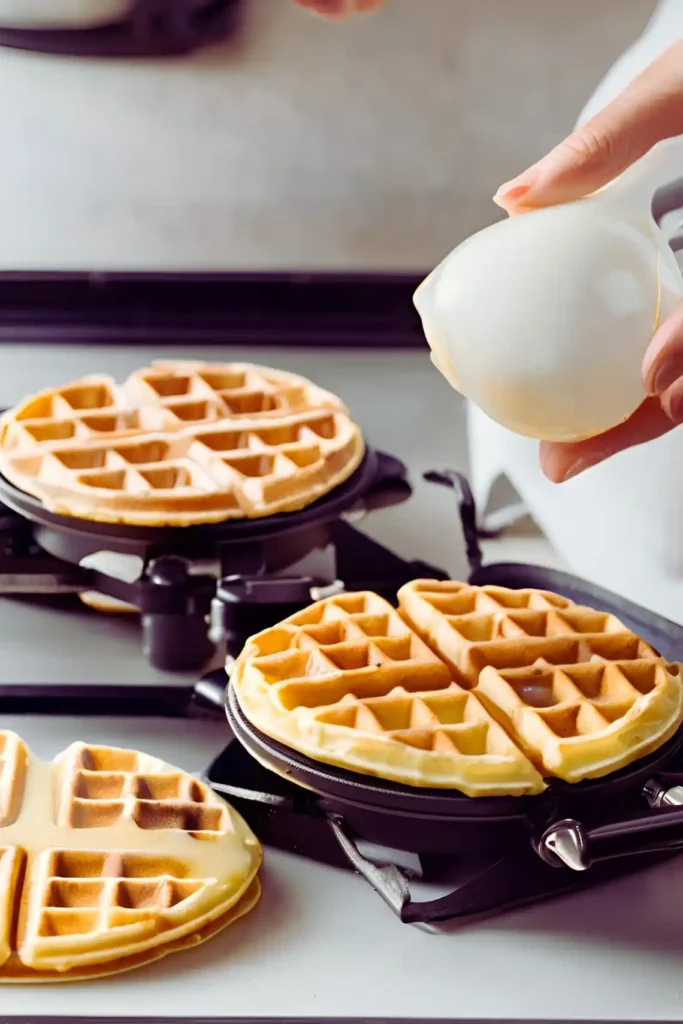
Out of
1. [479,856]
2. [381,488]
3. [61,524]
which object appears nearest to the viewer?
[479,856]

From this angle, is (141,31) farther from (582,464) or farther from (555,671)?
(555,671)

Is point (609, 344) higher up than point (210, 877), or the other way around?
point (609, 344)

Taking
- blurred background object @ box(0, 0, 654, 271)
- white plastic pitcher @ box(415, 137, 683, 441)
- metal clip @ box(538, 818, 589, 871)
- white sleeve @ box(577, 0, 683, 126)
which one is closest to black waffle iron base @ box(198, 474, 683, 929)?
metal clip @ box(538, 818, 589, 871)

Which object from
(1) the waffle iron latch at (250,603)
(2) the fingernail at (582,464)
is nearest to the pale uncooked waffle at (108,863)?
(1) the waffle iron latch at (250,603)

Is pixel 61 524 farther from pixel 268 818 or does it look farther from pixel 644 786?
pixel 644 786

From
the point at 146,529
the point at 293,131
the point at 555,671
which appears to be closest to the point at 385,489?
the point at 146,529

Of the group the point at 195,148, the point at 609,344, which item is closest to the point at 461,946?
the point at 609,344

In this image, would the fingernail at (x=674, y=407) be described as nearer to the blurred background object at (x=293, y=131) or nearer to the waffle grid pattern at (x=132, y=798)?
the waffle grid pattern at (x=132, y=798)
